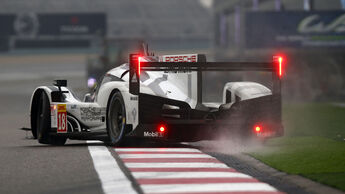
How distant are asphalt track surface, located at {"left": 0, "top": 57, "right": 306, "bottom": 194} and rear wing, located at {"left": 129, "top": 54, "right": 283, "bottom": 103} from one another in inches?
40.3

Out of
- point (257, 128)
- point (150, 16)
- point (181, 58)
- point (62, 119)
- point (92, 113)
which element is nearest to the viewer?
point (257, 128)

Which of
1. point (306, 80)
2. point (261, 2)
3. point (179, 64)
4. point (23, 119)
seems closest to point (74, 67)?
point (261, 2)

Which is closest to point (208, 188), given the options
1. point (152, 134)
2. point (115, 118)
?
point (152, 134)

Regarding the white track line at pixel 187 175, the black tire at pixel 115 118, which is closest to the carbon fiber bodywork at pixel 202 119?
the black tire at pixel 115 118

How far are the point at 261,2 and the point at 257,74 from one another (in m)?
28.2

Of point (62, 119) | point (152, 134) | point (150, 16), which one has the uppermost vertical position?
point (150, 16)

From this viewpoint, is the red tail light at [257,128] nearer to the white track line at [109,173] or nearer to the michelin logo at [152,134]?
the michelin logo at [152,134]

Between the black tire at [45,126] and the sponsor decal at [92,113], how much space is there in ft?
2.08

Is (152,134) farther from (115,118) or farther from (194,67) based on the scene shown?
(194,67)

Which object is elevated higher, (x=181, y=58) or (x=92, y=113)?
(x=181, y=58)

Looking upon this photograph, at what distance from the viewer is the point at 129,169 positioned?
36.9 feet

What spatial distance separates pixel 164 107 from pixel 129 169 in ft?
10.0

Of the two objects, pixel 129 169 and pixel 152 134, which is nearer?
pixel 129 169

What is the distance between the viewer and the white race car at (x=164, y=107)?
14.0 metres
